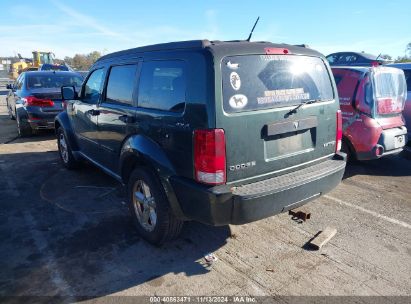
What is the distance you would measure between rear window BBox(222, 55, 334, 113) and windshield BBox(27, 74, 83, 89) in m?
7.65

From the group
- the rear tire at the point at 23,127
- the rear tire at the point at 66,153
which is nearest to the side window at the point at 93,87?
the rear tire at the point at 66,153

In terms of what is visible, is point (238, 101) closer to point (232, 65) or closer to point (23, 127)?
point (232, 65)

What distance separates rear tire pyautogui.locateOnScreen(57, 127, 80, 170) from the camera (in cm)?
599

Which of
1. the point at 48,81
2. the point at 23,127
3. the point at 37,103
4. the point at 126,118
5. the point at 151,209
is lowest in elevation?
the point at 151,209

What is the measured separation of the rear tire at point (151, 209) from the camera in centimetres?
333

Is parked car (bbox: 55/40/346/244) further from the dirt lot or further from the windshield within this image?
the windshield

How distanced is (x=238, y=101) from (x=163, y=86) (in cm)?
81

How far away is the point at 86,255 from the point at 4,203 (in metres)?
2.14

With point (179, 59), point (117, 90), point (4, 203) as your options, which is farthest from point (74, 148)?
point (179, 59)

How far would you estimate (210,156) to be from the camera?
2.78 meters

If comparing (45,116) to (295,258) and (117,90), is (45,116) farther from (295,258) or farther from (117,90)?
(295,258)

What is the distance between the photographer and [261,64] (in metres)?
3.07

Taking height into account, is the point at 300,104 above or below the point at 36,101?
below

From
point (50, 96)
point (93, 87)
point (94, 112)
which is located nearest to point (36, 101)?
point (50, 96)
